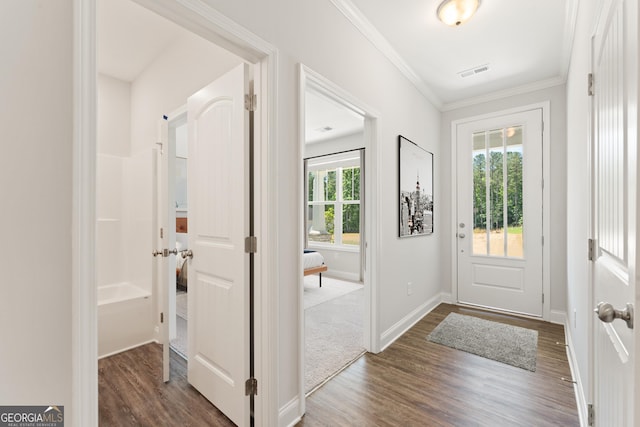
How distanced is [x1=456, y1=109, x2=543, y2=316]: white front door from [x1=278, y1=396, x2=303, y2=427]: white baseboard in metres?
2.94

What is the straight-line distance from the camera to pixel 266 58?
1.52 metres

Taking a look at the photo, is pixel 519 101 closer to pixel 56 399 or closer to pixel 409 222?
pixel 409 222

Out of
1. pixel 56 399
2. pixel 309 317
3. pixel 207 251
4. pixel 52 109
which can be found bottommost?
pixel 309 317

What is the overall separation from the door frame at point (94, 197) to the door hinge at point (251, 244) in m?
0.03

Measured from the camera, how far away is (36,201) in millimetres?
904

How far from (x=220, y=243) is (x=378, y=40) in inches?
Answer: 85.1

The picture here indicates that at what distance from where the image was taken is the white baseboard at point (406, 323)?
2.63 meters

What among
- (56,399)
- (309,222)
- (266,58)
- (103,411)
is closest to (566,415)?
(56,399)

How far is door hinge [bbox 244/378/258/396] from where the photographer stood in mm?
1571

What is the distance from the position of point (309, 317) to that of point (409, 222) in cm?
162

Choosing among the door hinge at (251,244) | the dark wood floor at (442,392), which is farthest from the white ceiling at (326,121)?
the dark wood floor at (442,392)

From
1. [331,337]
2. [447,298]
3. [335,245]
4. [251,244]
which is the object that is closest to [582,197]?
[251,244]

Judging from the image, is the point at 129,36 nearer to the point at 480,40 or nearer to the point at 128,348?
the point at 128,348

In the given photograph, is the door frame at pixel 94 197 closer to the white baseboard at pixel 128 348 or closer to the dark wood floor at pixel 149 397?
the dark wood floor at pixel 149 397
